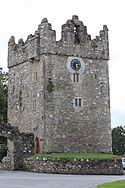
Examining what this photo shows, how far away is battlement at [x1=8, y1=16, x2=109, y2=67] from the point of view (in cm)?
4881

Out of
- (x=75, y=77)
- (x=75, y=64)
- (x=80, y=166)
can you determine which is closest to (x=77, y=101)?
(x=75, y=77)

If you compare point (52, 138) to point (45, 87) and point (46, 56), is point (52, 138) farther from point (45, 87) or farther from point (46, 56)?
point (46, 56)

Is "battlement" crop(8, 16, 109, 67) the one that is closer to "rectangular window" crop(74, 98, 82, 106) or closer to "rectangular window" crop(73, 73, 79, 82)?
"rectangular window" crop(73, 73, 79, 82)

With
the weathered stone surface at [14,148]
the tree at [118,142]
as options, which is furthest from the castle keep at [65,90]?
the tree at [118,142]

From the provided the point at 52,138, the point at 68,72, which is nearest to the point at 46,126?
the point at 52,138

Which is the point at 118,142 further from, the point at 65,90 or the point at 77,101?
the point at 65,90

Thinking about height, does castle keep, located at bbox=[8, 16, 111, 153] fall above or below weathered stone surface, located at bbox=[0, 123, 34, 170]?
above

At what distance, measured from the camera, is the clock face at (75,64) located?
→ 164 feet

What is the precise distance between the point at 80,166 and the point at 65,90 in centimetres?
1003

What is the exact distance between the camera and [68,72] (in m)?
49.6

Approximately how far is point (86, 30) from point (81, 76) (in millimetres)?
5080

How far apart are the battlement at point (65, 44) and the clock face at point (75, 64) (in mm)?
675

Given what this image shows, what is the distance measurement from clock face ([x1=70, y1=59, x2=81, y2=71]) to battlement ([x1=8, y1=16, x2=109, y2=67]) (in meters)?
0.68

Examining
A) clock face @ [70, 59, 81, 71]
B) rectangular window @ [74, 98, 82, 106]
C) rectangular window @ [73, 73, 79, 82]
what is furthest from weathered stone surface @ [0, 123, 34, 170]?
clock face @ [70, 59, 81, 71]
